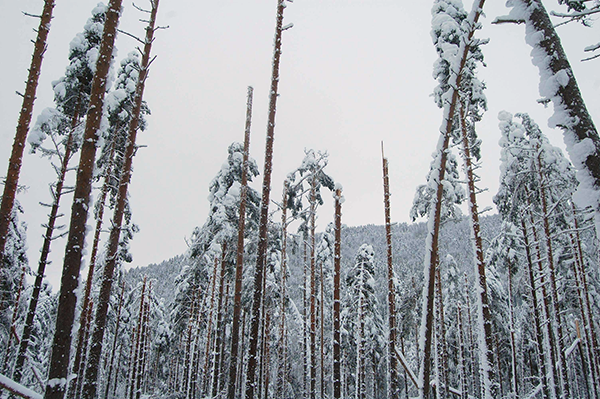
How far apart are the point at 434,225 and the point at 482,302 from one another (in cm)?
575

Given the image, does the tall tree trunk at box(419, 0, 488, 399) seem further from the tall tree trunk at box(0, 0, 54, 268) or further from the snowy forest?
the tall tree trunk at box(0, 0, 54, 268)

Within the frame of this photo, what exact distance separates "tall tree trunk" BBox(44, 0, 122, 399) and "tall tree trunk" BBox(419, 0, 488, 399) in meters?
7.04

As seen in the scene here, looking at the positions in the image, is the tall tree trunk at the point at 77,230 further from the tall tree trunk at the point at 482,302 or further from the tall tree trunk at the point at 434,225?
the tall tree trunk at the point at 482,302

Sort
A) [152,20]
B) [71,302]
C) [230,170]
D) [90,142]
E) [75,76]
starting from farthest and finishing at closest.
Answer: [230,170] < [75,76] < [152,20] < [90,142] < [71,302]

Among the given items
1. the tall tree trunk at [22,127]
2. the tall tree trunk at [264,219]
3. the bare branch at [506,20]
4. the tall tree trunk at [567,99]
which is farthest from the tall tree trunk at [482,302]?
the tall tree trunk at [22,127]

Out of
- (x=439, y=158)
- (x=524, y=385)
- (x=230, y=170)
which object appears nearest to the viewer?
(x=439, y=158)

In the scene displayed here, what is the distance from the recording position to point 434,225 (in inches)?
327

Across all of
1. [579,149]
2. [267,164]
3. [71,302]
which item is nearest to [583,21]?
[579,149]

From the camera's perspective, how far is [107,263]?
28.5 feet

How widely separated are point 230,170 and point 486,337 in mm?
15115

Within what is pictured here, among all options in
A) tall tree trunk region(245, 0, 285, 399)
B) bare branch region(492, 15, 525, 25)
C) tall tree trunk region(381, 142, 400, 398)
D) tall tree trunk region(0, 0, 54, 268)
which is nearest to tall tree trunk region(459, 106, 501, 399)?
tall tree trunk region(381, 142, 400, 398)

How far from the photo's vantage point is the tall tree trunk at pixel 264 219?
9844 millimetres

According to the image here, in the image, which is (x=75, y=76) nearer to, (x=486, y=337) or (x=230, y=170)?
(x=230, y=170)

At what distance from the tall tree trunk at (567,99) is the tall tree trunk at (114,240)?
889 cm
